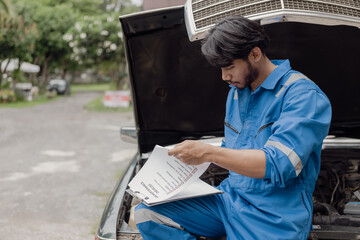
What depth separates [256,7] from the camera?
74.1 inches

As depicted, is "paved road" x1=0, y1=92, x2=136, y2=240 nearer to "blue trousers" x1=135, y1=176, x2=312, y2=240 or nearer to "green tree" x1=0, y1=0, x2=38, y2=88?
"blue trousers" x1=135, y1=176, x2=312, y2=240

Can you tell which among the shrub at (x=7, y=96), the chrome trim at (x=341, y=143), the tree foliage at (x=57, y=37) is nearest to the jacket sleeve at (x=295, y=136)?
the chrome trim at (x=341, y=143)

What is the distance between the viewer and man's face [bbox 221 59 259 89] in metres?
1.75

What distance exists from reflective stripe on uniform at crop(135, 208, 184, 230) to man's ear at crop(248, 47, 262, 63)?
0.85 meters

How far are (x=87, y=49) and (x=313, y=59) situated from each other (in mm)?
15104

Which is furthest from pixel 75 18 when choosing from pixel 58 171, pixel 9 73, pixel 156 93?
pixel 156 93

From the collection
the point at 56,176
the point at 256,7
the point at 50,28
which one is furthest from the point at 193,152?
the point at 50,28

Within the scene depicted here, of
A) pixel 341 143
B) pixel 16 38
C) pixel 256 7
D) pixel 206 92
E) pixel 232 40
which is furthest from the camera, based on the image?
pixel 16 38

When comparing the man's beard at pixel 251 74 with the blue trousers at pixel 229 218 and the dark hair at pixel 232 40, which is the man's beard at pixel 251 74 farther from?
the blue trousers at pixel 229 218

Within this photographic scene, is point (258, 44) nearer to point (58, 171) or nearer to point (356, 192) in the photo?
point (356, 192)

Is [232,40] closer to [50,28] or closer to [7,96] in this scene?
[7,96]

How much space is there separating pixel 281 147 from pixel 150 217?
71cm

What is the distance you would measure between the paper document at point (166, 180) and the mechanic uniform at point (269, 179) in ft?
0.21

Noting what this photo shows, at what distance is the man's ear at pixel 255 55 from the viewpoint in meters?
1.73
